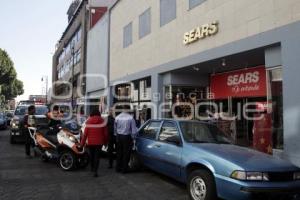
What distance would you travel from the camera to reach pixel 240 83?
1568 cm

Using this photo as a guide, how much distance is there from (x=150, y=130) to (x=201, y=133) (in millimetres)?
1664

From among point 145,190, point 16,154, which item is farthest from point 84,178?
point 16,154

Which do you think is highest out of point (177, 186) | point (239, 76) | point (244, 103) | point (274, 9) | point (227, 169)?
point (274, 9)

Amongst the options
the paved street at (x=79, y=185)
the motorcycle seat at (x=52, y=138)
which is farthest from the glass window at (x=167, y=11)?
the paved street at (x=79, y=185)

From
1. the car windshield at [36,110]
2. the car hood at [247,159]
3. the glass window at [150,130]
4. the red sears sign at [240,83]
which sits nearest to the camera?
the car hood at [247,159]

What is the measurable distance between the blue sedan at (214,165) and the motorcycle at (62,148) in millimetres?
2352

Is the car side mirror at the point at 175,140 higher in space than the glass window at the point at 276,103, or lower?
lower

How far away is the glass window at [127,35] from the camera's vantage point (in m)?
23.1

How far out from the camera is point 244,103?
50.9 feet

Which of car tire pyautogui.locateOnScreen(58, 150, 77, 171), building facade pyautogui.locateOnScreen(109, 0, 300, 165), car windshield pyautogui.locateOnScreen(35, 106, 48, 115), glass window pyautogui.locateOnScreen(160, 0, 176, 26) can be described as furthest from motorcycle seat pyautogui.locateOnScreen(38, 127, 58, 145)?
glass window pyautogui.locateOnScreen(160, 0, 176, 26)

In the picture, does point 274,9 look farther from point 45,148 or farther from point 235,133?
point 45,148

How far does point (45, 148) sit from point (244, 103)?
790 cm

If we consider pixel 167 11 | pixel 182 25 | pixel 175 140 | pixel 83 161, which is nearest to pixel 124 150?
pixel 83 161

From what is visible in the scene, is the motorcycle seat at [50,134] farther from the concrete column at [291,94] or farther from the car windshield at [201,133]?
the concrete column at [291,94]
